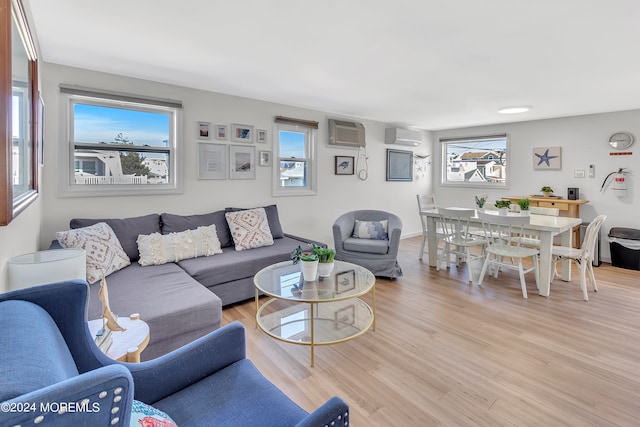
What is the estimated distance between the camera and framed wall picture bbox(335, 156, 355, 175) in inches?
201

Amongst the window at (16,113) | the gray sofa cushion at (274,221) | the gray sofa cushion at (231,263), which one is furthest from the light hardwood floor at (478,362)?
the window at (16,113)

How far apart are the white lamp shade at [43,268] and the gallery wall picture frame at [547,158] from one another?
6.11m

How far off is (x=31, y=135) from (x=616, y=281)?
563cm

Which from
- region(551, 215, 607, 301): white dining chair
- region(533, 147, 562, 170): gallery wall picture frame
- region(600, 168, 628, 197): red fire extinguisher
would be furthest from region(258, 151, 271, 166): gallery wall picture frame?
region(600, 168, 628, 197): red fire extinguisher

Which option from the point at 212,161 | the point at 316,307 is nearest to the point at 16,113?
the point at 316,307

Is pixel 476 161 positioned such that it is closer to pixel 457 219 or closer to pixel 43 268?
pixel 457 219

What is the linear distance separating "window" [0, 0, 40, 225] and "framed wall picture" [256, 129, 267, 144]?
2385mm

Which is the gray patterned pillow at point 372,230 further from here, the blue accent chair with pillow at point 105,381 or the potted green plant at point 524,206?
the blue accent chair with pillow at point 105,381

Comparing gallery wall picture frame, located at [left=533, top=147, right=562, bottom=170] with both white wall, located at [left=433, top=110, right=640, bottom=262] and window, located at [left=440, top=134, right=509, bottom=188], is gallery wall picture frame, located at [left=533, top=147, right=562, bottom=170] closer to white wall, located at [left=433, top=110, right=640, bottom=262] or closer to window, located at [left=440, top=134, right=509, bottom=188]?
white wall, located at [left=433, top=110, right=640, bottom=262]

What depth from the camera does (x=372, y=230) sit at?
418cm

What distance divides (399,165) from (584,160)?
9.02ft

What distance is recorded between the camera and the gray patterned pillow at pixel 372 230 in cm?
415

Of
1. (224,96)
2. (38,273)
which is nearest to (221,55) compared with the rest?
(224,96)

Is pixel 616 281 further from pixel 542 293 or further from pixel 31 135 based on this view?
pixel 31 135
